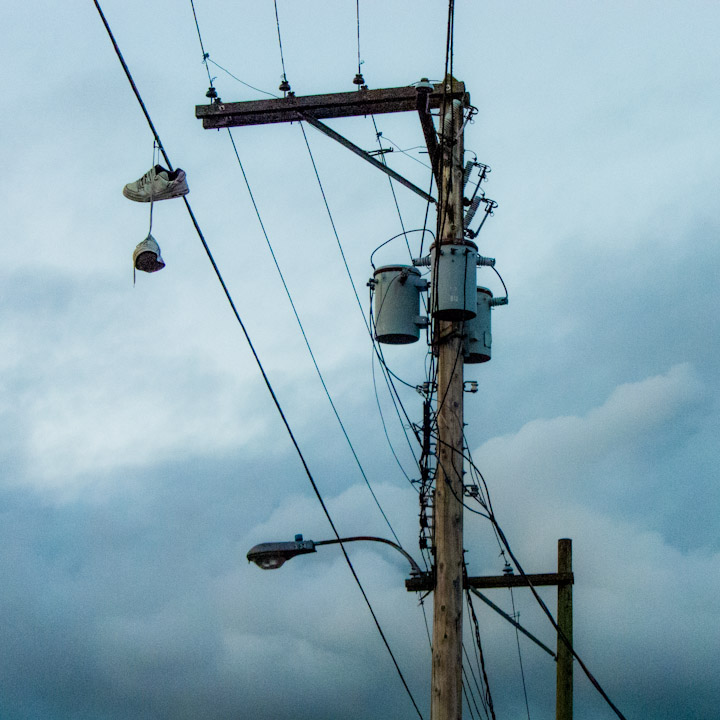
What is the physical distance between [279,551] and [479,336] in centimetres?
300

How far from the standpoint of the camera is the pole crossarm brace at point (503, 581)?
10.6 m

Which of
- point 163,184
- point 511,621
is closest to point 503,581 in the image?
point 511,621

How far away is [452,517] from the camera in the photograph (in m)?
10.2

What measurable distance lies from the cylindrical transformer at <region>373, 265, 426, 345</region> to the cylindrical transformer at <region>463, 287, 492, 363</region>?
523mm

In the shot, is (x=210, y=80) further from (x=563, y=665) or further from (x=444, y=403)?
(x=563, y=665)

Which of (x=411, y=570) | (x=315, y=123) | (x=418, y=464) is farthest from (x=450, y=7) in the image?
(x=411, y=570)

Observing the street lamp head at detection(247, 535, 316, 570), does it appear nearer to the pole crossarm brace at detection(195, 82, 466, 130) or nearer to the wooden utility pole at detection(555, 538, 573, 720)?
the wooden utility pole at detection(555, 538, 573, 720)

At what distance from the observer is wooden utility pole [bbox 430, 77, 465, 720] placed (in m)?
9.80

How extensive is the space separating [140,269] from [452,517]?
11.9 feet

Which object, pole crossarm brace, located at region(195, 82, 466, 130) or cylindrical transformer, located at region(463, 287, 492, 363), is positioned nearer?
cylindrical transformer, located at region(463, 287, 492, 363)

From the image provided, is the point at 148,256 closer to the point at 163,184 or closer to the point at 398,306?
the point at 163,184

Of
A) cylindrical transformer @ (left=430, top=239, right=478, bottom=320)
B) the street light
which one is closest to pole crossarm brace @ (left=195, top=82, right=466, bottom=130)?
cylindrical transformer @ (left=430, top=239, right=478, bottom=320)

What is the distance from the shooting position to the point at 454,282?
35.8 feet

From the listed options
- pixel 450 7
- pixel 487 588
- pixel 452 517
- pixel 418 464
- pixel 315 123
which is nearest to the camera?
pixel 450 7
